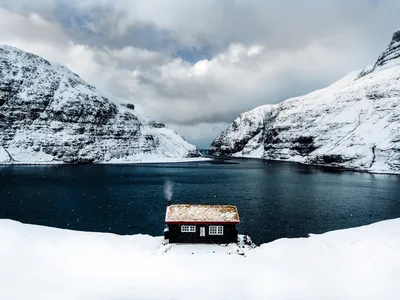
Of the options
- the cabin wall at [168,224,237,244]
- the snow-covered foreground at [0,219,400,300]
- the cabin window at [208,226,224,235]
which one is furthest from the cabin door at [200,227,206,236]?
the snow-covered foreground at [0,219,400,300]

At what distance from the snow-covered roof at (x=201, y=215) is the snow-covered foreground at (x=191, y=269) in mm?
3542

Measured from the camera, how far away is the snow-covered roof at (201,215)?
3691 cm

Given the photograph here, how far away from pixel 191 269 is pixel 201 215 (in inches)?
438

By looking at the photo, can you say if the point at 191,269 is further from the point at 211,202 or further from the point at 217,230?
the point at 211,202

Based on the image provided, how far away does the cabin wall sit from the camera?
37062 mm

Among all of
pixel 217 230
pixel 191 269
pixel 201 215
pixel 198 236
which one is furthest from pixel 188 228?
pixel 191 269

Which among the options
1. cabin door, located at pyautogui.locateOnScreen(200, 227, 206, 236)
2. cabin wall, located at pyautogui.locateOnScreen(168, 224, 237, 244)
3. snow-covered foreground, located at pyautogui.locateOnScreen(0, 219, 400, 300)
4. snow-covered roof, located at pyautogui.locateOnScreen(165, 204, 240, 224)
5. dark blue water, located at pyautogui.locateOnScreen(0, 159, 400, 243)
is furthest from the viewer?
dark blue water, located at pyautogui.locateOnScreen(0, 159, 400, 243)

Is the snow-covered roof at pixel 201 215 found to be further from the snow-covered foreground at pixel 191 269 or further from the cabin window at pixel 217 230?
the snow-covered foreground at pixel 191 269

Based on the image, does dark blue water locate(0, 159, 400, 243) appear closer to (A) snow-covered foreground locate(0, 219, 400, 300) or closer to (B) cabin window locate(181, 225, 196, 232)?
(B) cabin window locate(181, 225, 196, 232)

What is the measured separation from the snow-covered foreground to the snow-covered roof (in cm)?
354

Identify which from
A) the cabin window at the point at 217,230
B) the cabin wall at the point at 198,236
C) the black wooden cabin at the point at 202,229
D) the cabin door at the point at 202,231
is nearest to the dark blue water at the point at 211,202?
the cabin wall at the point at 198,236

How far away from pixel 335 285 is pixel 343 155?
190 meters

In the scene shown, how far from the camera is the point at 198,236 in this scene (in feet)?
122

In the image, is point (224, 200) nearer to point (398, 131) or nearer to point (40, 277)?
point (40, 277)
